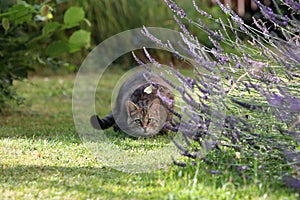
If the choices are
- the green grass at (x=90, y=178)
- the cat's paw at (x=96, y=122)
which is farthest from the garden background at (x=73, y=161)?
the cat's paw at (x=96, y=122)

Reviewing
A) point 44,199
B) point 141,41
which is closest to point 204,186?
point 44,199

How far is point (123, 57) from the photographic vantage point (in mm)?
8477

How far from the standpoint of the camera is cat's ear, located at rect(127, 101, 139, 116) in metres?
4.08

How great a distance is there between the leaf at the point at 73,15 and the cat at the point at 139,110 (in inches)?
37.3

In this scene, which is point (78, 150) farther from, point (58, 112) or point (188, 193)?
point (58, 112)

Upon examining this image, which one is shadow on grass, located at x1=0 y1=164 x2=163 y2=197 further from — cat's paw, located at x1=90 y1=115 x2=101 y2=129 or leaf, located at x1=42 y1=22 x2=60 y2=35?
leaf, located at x1=42 y1=22 x2=60 y2=35

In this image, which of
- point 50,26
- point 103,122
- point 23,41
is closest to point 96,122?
point 103,122

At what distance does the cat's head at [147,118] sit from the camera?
4.01 m

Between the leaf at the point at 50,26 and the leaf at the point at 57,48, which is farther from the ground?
the leaf at the point at 50,26

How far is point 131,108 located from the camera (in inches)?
161

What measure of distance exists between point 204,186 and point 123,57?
600 cm

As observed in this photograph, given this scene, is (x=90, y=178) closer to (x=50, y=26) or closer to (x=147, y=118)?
(x=147, y=118)

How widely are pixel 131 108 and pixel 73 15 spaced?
134 cm

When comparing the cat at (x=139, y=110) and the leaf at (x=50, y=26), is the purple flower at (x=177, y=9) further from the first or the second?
the leaf at (x=50, y=26)
